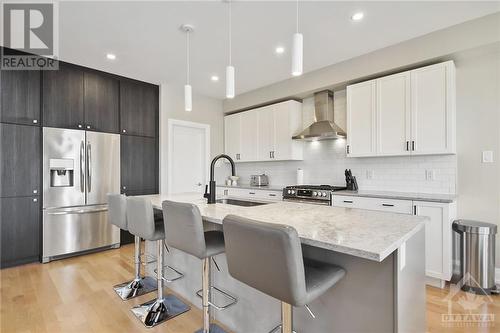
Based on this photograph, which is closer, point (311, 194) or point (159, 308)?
point (159, 308)

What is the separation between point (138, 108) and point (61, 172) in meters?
1.52

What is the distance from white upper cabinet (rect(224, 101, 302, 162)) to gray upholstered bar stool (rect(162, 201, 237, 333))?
9.36ft

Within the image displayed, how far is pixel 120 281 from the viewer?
2.79 m

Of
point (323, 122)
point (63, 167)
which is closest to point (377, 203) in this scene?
point (323, 122)

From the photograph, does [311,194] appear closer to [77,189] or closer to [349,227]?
[349,227]

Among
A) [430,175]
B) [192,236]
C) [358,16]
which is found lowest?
[192,236]

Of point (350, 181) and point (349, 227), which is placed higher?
point (350, 181)

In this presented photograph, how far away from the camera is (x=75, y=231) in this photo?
141 inches

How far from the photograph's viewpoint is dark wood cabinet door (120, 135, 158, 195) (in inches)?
163

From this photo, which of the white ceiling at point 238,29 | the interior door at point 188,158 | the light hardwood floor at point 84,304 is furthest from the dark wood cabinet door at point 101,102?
the light hardwood floor at point 84,304

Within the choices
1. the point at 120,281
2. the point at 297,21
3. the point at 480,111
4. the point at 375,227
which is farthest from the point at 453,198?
the point at 120,281

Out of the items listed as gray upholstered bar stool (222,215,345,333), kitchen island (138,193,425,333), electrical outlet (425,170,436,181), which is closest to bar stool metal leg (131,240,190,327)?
kitchen island (138,193,425,333)

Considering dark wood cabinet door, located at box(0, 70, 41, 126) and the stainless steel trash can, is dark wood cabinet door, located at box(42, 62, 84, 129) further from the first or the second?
the stainless steel trash can

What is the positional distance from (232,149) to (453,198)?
376cm
